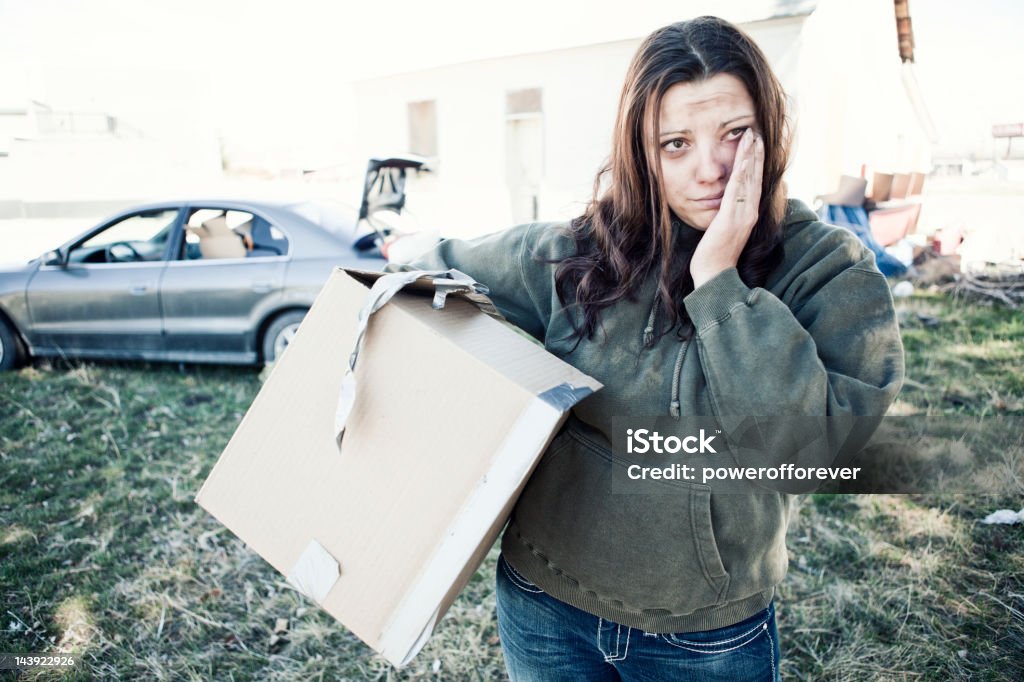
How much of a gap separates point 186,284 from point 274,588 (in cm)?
300

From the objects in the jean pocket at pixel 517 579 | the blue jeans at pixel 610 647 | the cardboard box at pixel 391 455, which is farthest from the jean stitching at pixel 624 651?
the cardboard box at pixel 391 455

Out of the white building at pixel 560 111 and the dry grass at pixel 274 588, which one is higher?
the white building at pixel 560 111

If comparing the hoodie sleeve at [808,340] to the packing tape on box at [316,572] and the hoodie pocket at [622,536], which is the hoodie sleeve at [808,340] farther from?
the packing tape on box at [316,572]

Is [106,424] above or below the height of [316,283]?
below

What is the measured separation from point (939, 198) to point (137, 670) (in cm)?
1166

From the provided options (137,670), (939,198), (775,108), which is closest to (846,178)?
(939,198)

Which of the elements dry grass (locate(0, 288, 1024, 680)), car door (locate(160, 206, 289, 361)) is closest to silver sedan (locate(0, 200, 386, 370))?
car door (locate(160, 206, 289, 361))

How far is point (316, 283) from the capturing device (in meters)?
4.55

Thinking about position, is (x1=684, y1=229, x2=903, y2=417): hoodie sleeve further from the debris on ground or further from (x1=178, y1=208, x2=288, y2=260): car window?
(x1=178, y1=208, x2=288, y2=260): car window

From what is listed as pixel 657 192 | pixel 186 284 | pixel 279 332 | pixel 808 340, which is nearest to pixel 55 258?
pixel 186 284

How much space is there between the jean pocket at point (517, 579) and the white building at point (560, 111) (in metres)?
7.26

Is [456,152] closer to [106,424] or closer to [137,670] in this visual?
[106,424]

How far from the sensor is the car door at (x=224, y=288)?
4.73 m

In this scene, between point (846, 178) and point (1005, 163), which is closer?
point (1005, 163)
